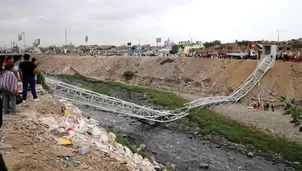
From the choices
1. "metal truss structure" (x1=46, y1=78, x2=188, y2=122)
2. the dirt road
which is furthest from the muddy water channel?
the dirt road

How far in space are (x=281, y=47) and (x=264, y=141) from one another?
157 ft

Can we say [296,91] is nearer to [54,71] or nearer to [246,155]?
[246,155]

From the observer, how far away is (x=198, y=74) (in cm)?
4416

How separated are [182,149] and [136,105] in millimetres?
6381

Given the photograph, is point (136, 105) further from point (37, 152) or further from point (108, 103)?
point (37, 152)

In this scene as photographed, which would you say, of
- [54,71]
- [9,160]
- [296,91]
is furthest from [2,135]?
[54,71]

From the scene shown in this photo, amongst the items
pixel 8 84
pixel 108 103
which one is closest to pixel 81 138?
pixel 8 84

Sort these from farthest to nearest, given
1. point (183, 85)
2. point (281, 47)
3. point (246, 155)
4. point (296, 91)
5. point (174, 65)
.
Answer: point (281, 47) < point (174, 65) < point (183, 85) < point (296, 91) < point (246, 155)

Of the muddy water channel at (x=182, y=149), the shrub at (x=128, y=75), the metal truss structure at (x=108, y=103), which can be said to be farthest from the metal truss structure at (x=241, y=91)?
the shrub at (x=128, y=75)

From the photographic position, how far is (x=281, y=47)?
5956 cm

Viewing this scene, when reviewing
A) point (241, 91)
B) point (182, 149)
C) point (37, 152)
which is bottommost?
point (182, 149)

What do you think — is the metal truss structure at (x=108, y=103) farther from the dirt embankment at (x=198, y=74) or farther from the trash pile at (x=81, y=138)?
the dirt embankment at (x=198, y=74)

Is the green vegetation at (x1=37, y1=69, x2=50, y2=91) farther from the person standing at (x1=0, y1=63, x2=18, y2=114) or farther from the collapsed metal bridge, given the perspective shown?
the person standing at (x1=0, y1=63, x2=18, y2=114)

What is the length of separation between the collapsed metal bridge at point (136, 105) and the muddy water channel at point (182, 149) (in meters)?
1.10
